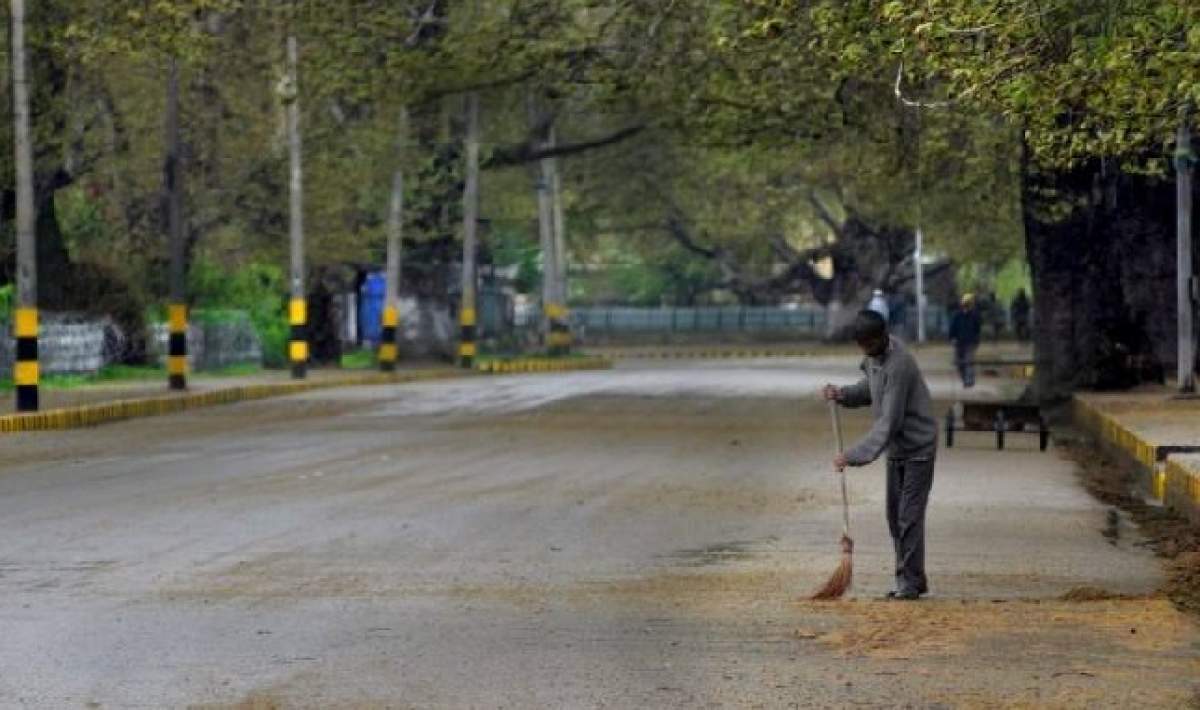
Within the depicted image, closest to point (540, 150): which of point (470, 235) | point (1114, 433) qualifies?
point (470, 235)

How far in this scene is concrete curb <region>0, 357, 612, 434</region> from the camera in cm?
3177

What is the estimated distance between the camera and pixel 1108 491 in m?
21.9

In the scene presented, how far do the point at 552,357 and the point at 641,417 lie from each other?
31.9 metres

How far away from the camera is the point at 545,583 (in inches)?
562

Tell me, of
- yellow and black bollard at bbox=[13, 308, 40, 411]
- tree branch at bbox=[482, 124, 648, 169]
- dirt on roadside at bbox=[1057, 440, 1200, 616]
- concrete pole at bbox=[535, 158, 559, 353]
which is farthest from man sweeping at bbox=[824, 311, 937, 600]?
concrete pole at bbox=[535, 158, 559, 353]

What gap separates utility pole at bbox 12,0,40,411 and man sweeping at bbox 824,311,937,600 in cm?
2087

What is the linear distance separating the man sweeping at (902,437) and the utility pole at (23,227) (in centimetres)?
2087

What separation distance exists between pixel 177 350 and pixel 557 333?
27095 mm

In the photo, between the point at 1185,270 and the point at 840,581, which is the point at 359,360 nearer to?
the point at 1185,270

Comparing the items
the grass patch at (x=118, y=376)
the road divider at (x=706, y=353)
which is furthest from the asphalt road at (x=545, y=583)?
the road divider at (x=706, y=353)

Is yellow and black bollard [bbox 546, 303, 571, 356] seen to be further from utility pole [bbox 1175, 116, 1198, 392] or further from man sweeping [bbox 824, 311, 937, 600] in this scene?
man sweeping [bbox 824, 311, 937, 600]

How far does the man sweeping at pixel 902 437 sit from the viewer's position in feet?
43.9

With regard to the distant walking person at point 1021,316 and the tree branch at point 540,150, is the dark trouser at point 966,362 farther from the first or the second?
the distant walking person at point 1021,316

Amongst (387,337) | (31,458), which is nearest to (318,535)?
(31,458)
